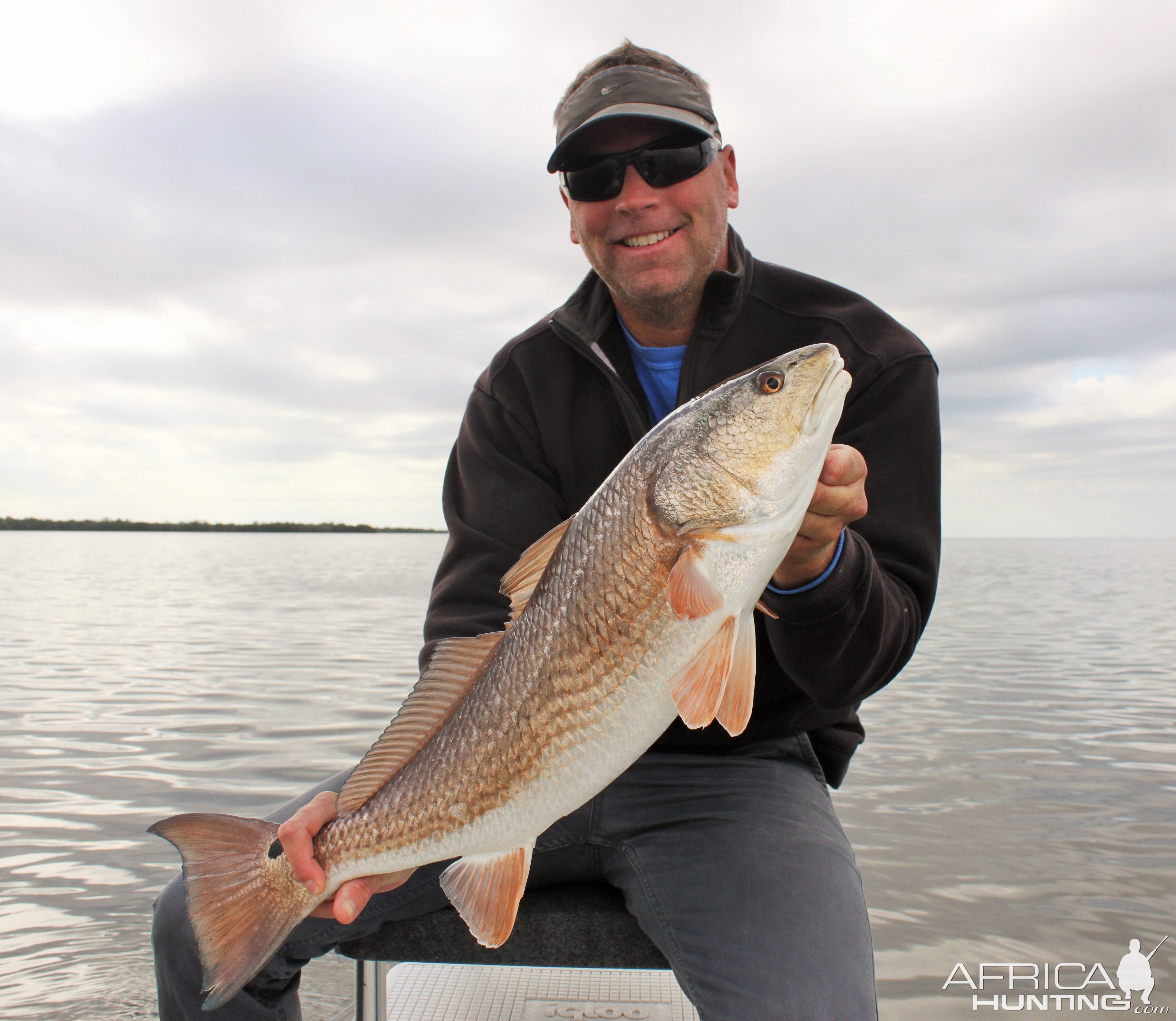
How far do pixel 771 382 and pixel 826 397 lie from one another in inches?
5.4

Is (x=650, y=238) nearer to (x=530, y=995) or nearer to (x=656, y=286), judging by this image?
(x=656, y=286)

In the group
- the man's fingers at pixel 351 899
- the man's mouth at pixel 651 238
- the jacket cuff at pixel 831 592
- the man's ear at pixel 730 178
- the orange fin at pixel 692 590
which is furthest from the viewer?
the man's ear at pixel 730 178

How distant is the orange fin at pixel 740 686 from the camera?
6.84 feet

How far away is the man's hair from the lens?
3.60 meters

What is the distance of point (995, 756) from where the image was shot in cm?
829

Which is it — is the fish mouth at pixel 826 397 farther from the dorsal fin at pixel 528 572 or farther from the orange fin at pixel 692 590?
the dorsal fin at pixel 528 572

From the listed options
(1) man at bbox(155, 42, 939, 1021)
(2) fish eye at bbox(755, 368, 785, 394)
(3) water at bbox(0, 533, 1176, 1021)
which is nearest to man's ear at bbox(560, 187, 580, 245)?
(1) man at bbox(155, 42, 939, 1021)

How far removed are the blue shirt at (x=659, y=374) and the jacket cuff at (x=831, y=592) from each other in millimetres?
1317

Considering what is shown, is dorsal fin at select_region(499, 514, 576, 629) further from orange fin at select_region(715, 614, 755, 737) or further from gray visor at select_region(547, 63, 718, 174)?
gray visor at select_region(547, 63, 718, 174)

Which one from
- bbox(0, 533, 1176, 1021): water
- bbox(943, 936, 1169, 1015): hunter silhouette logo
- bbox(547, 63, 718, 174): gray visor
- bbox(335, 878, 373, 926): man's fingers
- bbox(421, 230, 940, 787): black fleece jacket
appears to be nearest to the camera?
bbox(335, 878, 373, 926): man's fingers

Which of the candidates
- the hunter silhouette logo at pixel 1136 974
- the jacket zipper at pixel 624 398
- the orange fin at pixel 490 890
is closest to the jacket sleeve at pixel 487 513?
the jacket zipper at pixel 624 398

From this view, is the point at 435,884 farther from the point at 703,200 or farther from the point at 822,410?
the point at 703,200

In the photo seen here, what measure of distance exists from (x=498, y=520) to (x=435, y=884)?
136 centimetres

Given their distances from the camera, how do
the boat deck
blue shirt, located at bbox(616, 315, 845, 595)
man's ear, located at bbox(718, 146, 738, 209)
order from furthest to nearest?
man's ear, located at bbox(718, 146, 738, 209), blue shirt, located at bbox(616, 315, 845, 595), the boat deck
